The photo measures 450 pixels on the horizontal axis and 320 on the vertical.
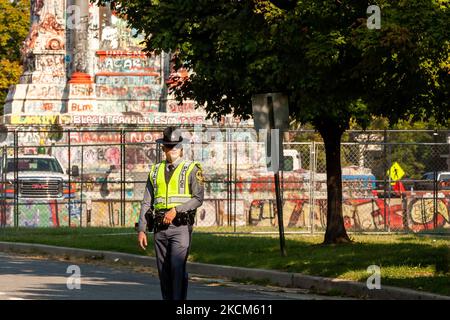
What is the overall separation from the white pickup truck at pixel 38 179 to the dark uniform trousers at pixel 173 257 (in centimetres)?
2791

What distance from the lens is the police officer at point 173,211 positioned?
16125 millimetres

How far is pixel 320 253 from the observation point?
2636 cm

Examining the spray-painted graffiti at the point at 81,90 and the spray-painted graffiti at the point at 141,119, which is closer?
the spray-painted graffiti at the point at 141,119

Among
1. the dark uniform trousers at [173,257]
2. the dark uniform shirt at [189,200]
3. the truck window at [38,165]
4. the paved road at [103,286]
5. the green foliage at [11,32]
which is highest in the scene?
the green foliage at [11,32]

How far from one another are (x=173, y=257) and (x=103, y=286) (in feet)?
21.3

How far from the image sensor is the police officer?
16125 millimetres

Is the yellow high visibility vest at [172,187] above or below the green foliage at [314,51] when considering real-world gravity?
below

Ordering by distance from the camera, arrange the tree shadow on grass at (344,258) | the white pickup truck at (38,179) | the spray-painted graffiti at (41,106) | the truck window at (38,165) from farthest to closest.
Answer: the spray-painted graffiti at (41,106) < the truck window at (38,165) < the white pickup truck at (38,179) < the tree shadow on grass at (344,258)

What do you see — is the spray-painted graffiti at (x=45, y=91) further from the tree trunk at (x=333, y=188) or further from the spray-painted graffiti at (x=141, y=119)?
the tree trunk at (x=333, y=188)

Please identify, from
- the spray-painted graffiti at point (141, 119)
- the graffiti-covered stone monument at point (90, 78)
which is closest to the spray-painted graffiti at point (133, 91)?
the graffiti-covered stone monument at point (90, 78)

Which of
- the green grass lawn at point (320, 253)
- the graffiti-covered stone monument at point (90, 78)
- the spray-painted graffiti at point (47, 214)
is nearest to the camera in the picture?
the green grass lawn at point (320, 253)

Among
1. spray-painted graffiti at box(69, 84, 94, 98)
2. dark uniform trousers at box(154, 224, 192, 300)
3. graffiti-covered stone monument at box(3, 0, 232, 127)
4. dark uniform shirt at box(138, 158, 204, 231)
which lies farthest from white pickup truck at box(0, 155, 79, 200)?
dark uniform trousers at box(154, 224, 192, 300)

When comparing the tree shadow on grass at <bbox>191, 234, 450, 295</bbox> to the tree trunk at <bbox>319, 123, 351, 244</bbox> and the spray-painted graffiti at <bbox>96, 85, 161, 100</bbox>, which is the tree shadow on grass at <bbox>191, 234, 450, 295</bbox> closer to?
the tree trunk at <bbox>319, 123, 351, 244</bbox>

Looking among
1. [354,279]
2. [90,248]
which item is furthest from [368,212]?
[354,279]
